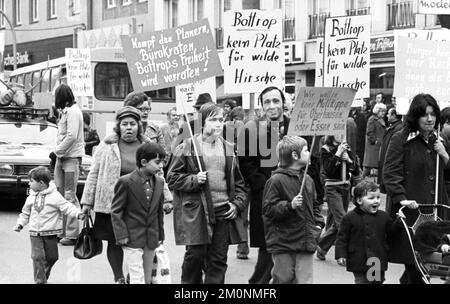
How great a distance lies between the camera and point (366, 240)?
7.97 meters

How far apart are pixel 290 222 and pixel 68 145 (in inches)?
197

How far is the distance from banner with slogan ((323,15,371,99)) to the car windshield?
19.3 ft

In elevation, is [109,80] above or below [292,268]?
above

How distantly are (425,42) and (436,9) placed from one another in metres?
2.41

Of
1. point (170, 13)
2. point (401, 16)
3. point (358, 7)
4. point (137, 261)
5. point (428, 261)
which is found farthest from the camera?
point (170, 13)

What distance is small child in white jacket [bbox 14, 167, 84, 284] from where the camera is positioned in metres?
9.12

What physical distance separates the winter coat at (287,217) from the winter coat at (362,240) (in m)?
0.25

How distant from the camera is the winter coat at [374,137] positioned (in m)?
20.6

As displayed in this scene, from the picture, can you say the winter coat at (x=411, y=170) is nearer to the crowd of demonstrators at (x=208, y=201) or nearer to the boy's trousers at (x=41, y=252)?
the crowd of demonstrators at (x=208, y=201)

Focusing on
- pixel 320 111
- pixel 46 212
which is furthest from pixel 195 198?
pixel 46 212

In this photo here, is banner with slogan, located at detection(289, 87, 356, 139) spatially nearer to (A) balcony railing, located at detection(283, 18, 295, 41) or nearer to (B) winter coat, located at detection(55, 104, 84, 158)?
(B) winter coat, located at detection(55, 104, 84, 158)

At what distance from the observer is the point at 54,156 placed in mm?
12688

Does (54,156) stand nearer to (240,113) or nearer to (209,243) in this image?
(240,113)

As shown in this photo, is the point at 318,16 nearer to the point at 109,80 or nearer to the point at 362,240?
the point at 109,80
